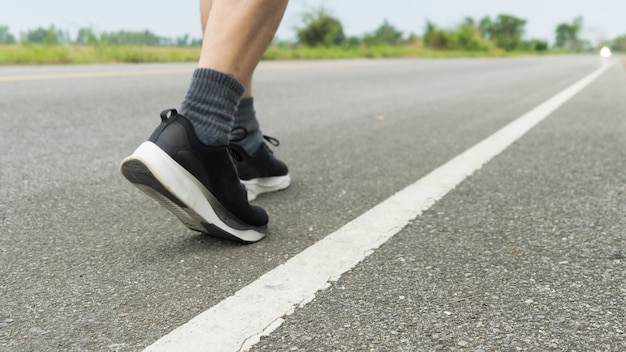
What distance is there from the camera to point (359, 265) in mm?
1464

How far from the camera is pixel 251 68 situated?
1672mm

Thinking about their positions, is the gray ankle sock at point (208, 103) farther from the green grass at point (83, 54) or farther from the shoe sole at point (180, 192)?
the green grass at point (83, 54)

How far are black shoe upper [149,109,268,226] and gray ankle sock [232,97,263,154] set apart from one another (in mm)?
477

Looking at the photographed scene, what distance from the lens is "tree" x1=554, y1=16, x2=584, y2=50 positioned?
470ft

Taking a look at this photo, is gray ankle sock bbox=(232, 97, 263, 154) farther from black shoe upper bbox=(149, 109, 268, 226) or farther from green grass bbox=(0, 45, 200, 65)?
green grass bbox=(0, 45, 200, 65)

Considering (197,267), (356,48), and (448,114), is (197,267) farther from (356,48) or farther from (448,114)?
(356,48)

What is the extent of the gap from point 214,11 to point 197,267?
67cm

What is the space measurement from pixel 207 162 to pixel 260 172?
61cm

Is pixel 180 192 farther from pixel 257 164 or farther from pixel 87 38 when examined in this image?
pixel 87 38

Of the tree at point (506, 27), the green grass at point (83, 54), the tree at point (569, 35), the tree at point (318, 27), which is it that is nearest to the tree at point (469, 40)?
the tree at point (318, 27)

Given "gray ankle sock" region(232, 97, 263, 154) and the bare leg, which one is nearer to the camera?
the bare leg

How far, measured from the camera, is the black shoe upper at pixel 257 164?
83.7 inches

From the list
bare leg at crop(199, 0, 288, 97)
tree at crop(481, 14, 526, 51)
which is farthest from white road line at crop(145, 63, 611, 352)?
tree at crop(481, 14, 526, 51)

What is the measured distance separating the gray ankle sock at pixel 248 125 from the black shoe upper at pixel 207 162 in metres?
0.48
